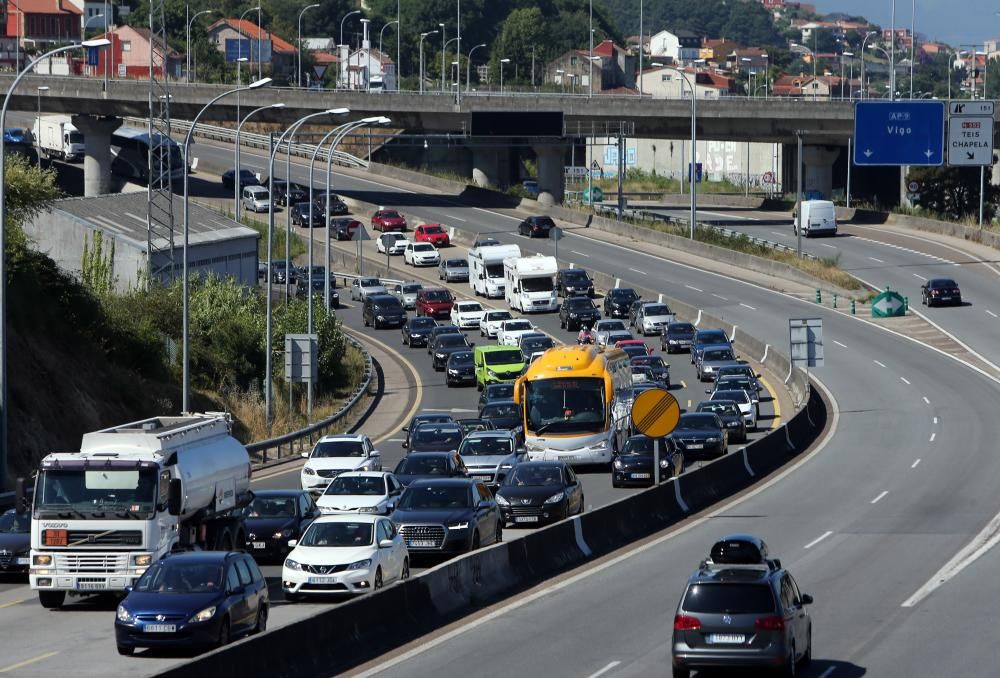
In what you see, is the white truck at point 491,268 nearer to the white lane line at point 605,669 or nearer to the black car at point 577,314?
the black car at point 577,314

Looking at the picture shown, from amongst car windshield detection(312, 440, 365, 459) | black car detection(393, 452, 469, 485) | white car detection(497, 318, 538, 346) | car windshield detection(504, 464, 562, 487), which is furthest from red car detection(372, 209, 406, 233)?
car windshield detection(504, 464, 562, 487)

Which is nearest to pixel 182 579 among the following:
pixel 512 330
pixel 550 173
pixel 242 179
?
pixel 512 330

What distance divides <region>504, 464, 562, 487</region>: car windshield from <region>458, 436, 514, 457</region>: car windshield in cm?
554

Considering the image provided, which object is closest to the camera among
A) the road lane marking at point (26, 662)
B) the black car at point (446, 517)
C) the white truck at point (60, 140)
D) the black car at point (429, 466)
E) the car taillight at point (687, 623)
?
the car taillight at point (687, 623)

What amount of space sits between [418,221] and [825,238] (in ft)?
83.3

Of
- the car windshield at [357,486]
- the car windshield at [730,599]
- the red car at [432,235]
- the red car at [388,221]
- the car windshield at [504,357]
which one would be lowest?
the car windshield at [504,357]

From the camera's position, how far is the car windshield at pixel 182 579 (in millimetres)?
19500

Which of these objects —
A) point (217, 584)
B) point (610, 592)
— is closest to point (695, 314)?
point (610, 592)

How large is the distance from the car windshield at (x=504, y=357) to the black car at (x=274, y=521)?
2929 cm

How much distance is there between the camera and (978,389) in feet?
189

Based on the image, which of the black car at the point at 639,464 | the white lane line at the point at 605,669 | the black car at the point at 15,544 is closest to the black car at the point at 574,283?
the black car at the point at 639,464

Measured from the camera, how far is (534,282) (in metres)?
74.2

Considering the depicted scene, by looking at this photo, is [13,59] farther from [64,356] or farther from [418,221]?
[64,356]

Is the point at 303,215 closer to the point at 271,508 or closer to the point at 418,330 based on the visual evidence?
the point at 418,330
